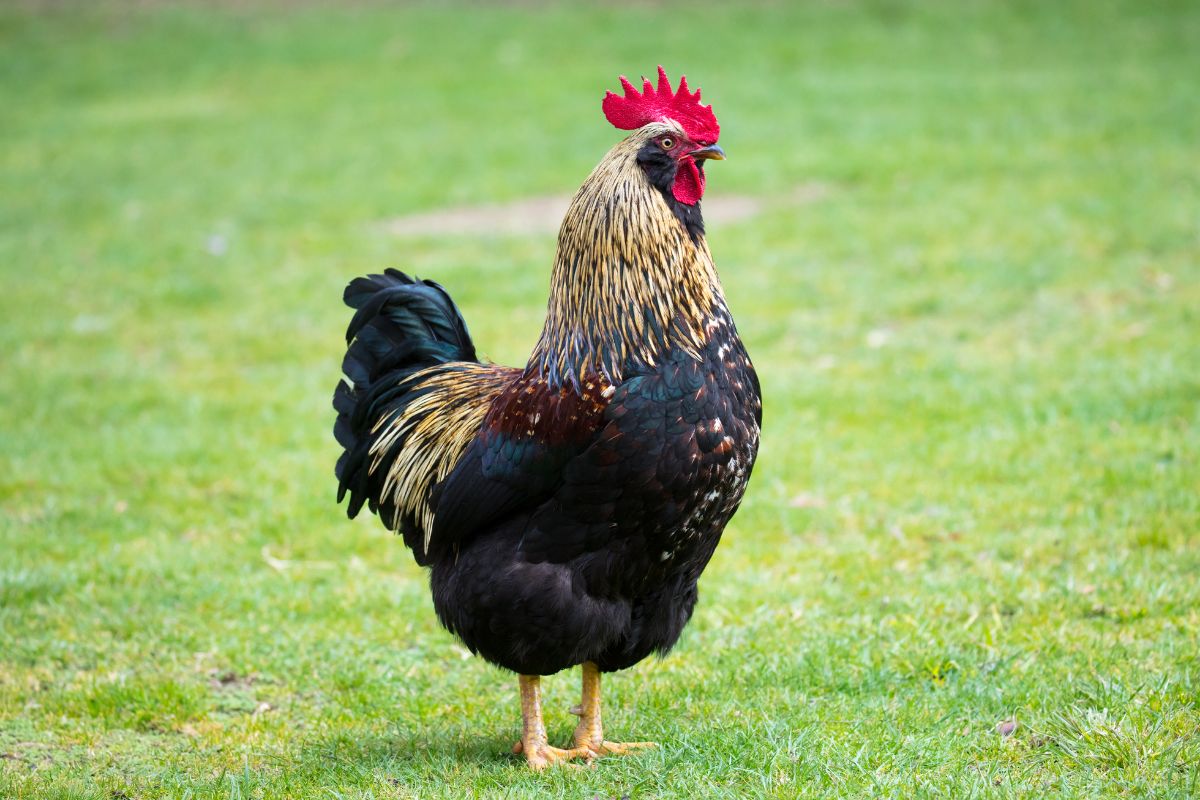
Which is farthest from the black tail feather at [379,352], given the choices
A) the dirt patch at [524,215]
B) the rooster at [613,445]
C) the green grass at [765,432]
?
the dirt patch at [524,215]

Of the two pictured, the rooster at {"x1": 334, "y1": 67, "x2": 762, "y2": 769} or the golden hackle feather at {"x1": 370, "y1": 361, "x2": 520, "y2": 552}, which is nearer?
the rooster at {"x1": 334, "y1": 67, "x2": 762, "y2": 769}

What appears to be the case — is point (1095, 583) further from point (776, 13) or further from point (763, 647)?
point (776, 13)

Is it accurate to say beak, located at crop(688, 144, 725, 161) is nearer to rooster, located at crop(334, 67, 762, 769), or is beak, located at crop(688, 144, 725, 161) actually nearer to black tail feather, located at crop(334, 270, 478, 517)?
rooster, located at crop(334, 67, 762, 769)

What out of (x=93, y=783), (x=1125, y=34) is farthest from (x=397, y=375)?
(x=1125, y=34)

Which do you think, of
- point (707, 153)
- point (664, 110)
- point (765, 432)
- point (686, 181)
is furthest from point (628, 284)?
point (765, 432)

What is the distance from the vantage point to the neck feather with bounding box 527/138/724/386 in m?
4.50

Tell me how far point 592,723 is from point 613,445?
1.31 m

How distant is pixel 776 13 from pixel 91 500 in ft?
57.1

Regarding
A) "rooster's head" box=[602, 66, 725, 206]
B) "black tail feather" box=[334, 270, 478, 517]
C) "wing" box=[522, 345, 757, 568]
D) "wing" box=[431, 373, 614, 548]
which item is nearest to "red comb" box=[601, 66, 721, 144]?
"rooster's head" box=[602, 66, 725, 206]

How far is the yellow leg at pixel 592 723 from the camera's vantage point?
501cm

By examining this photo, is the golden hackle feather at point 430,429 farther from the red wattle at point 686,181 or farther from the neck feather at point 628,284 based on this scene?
the red wattle at point 686,181

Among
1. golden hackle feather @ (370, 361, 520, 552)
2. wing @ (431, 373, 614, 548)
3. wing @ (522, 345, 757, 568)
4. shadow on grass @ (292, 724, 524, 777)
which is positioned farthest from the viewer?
golden hackle feather @ (370, 361, 520, 552)

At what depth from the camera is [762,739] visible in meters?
4.81

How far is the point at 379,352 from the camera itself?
5.48 metres
